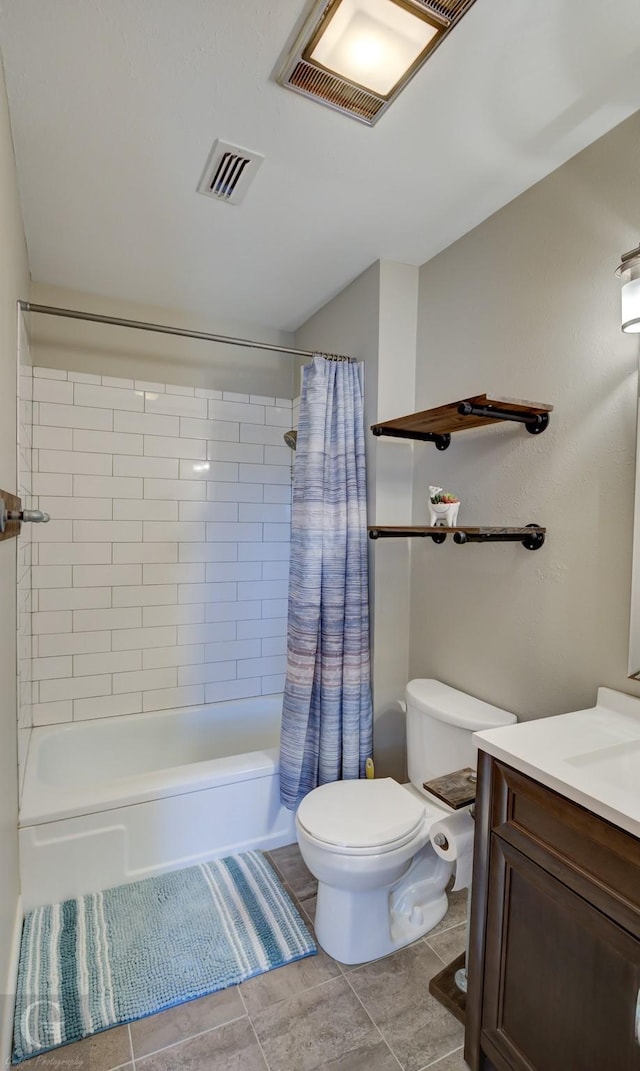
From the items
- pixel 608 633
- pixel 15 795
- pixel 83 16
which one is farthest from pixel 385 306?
pixel 15 795

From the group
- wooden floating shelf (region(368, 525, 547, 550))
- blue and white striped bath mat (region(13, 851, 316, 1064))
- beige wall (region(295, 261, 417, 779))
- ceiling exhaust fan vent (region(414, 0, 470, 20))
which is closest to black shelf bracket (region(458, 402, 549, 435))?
wooden floating shelf (region(368, 525, 547, 550))

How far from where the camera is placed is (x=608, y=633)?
4.60 feet

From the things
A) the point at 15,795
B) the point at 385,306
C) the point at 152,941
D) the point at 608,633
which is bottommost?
the point at 152,941

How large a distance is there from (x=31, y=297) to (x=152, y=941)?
2.66 m

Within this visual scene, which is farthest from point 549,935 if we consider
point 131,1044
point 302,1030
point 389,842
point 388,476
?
point 388,476

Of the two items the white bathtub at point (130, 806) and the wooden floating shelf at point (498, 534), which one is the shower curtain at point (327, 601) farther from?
the wooden floating shelf at point (498, 534)

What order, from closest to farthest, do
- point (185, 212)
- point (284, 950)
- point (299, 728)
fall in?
point (284, 950), point (185, 212), point (299, 728)

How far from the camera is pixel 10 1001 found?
1.37 metres

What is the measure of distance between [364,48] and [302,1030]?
8.06 ft

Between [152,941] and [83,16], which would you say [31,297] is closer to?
[83,16]

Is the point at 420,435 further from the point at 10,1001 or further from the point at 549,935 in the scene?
the point at 10,1001

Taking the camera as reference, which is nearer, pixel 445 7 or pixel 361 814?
pixel 445 7

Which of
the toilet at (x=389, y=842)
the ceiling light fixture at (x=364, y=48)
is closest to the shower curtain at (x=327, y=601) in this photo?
the toilet at (x=389, y=842)

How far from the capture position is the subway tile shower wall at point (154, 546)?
95.7 inches
